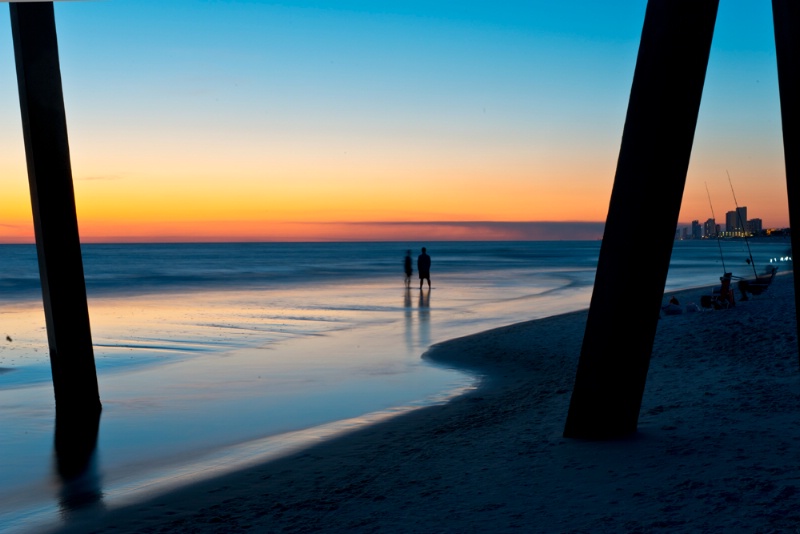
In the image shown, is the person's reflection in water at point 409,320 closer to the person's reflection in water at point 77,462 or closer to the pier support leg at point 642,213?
the person's reflection in water at point 77,462

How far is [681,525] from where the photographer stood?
3529 mm

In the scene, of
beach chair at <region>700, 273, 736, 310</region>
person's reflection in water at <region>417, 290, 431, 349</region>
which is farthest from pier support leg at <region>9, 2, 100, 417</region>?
beach chair at <region>700, 273, 736, 310</region>

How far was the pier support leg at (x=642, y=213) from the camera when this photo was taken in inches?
185

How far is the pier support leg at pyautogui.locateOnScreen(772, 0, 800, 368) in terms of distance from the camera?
406cm

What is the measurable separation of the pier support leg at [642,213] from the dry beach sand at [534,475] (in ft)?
1.11

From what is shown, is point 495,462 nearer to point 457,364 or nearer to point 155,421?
point 155,421

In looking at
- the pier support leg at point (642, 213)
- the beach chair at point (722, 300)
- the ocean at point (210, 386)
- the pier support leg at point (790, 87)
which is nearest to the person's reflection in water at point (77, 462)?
the ocean at point (210, 386)

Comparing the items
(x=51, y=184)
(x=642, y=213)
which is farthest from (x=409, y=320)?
(x=642, y=213)

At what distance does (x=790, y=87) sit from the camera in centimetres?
409

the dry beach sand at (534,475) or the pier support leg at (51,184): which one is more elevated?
the pier support leg at (51,184)

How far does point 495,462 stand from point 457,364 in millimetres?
5757

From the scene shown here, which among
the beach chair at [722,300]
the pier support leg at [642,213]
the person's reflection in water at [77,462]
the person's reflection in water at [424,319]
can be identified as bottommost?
the person's reflection in water at [424,319]

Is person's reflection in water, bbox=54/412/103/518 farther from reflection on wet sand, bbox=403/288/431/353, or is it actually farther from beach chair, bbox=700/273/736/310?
beach chair, bbox=700/273/736/310

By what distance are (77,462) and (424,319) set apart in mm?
11516
